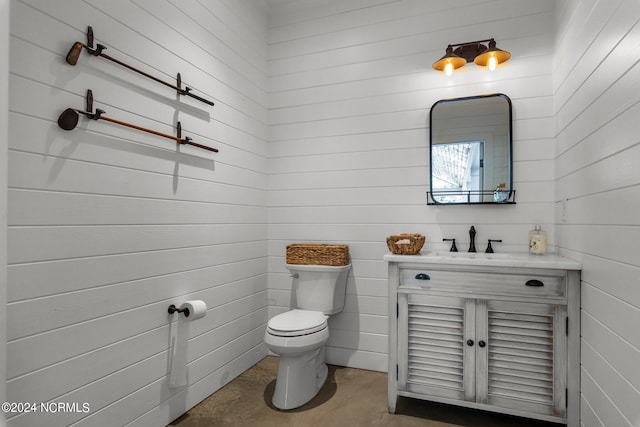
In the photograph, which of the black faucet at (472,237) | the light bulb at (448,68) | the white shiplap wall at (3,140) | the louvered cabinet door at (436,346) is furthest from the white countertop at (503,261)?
the white shiplap wall at (3,140)

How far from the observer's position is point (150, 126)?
72.9 inches

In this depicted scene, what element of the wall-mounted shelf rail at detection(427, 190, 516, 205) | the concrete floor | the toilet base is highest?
the wall-mounted shelf rail at detection(427, 190, 516, 205)

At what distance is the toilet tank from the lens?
101 inches

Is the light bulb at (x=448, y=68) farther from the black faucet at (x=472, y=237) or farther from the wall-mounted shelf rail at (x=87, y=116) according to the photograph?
the wall-mounted shelf rail at (x=87, y=116)

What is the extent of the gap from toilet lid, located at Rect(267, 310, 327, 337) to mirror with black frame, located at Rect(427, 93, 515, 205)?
1.13m

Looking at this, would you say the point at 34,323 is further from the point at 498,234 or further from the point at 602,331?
the point at 498,234

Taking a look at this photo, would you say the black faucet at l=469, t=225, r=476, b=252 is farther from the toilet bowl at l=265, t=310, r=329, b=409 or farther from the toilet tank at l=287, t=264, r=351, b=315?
the toilet bowl at l=265, t=310, r=329, b=409

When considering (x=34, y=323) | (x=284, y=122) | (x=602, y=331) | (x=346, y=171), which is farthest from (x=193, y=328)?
(x=602, y=331)

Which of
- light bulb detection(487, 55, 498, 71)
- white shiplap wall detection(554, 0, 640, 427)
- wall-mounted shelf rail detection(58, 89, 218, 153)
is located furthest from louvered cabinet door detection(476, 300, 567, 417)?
wall-mounted shelf rail detection(58, 89, 218, 153)

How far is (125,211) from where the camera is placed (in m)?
1.69

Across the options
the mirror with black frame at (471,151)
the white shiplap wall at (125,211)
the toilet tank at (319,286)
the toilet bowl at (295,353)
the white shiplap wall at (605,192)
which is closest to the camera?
the white shiplap wall at (605,192)

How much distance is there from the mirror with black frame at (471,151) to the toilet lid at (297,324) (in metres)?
1.13

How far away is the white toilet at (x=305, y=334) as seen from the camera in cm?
211

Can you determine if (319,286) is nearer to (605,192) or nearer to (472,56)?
(605,192)
